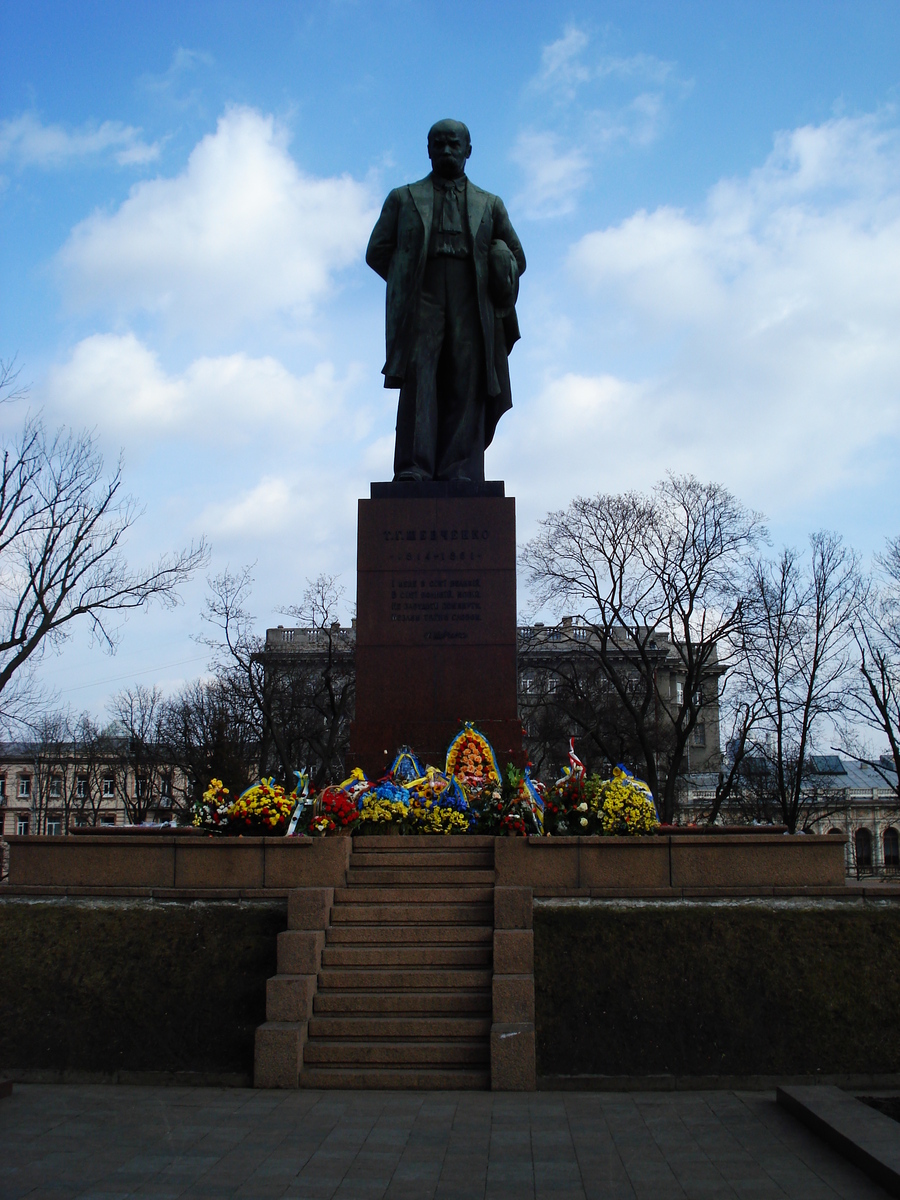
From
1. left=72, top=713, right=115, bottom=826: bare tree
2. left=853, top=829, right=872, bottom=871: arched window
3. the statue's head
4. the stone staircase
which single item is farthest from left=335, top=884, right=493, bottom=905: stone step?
left=853, top=829, right=872, bottom=871: arched window

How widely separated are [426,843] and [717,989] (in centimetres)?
269

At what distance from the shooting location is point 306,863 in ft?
28.5

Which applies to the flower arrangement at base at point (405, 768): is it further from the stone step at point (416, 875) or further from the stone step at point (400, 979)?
the stone step at point (400, 979)

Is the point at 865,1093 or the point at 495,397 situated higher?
the point at 495,397

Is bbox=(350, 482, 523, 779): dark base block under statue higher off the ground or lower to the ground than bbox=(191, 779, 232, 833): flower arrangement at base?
higher

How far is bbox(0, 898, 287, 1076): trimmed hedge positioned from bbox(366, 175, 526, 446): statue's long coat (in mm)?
6963

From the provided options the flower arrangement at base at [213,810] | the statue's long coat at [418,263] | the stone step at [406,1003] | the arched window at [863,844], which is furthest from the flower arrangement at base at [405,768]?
the arched window at [863,844]

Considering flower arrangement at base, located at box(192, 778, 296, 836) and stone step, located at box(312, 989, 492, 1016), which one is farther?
flower arrangement at base, located at box(192, 778, 296, 836)

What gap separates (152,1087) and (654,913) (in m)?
3.74

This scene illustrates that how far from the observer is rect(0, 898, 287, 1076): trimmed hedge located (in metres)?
7.74

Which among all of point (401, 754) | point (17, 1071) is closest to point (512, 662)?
point (401, 754)

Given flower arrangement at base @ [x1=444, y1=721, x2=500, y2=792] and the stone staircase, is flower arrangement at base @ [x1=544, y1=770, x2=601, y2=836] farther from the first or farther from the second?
flower arrangement at base @ [x1=444, y1=721, x2=500, y2=792]

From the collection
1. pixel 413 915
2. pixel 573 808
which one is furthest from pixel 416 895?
pixel 573 808

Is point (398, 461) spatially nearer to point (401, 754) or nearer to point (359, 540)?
point (359, 540)
